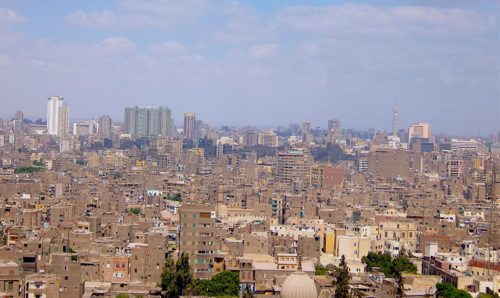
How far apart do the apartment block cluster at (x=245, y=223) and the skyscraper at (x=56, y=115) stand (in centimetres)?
3807

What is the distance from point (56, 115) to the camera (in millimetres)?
113000

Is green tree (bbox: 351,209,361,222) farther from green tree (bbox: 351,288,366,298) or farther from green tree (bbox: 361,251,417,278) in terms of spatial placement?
green tree (bbox: 351,288,366,298)

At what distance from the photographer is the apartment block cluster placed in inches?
848

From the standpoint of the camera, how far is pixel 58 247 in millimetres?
22688

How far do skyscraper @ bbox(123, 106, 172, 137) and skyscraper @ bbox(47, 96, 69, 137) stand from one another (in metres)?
6.49

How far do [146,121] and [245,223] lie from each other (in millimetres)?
80577

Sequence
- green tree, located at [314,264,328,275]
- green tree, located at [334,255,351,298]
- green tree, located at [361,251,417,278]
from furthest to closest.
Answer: green tree, located at [361,251,417,278]
green tree, located at [314,264,328,275]
green tree, located at [334,255,351,298]

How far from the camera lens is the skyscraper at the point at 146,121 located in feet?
366

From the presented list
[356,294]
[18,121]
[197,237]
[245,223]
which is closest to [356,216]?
[245,223]

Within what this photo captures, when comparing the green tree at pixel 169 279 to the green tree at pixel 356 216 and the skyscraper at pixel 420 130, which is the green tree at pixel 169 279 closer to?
the green tree at pixel 356 216

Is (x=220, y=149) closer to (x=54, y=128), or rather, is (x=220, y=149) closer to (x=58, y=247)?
(x=54, y=128)

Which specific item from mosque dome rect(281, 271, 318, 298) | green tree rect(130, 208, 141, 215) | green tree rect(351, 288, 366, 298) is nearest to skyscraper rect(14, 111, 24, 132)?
green tree rect(130, 208, 141, 215)

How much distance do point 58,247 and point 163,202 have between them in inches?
648

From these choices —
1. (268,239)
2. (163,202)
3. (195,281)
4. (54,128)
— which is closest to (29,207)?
(163,202)
